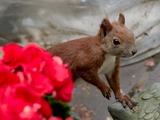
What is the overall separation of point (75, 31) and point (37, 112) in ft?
7.32

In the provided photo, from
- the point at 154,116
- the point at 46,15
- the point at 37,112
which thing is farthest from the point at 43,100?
the point at 46,15

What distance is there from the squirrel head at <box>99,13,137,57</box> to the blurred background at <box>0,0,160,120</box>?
104 centimetres

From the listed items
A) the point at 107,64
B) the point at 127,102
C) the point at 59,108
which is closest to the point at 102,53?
the point at 107,64

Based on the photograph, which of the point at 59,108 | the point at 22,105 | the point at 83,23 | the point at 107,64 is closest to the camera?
the point at 22,105

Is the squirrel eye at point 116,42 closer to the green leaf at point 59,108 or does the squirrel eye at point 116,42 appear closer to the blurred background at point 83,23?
the green leaf at point 59,108

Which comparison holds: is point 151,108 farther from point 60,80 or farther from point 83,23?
point 83,23

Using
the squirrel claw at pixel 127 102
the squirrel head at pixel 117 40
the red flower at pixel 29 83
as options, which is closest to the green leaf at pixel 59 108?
the red flower at pixel 29 83

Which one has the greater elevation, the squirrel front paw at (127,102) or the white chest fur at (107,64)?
the white chest fur at (107,64)

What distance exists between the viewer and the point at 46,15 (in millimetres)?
3207

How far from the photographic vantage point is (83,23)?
3.27 m

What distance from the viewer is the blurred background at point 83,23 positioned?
314cm

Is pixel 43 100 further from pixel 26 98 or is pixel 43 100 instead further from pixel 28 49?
pixel 28 49

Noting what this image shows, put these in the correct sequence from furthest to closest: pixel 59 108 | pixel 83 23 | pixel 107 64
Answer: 1. pixel 83 23
2. pixel 107 64
3. pixel 59 108

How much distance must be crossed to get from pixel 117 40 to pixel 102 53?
0.11 m
